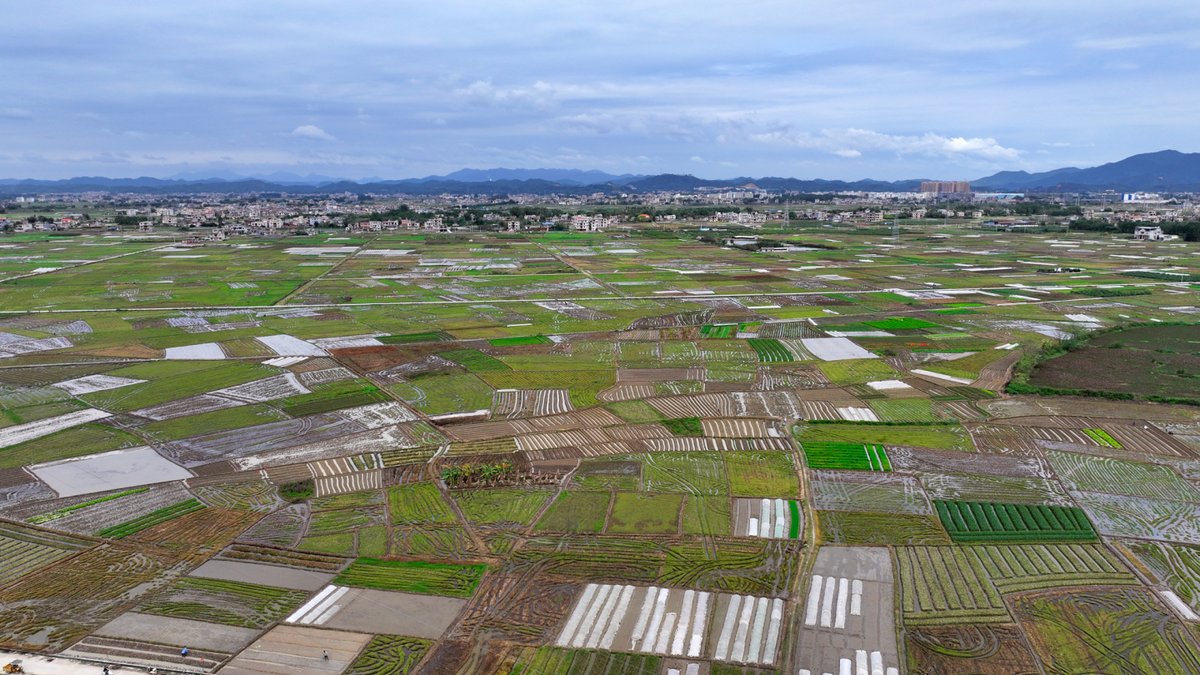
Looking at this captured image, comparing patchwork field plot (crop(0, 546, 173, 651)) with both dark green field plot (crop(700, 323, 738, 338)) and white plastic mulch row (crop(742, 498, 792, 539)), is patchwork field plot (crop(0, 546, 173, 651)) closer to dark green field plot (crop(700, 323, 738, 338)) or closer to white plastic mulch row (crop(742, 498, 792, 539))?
white plastic mulch row (crop(742, 498, 792, 539))

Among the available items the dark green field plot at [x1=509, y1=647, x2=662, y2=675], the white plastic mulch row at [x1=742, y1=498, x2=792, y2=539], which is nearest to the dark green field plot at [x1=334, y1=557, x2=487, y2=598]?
the dark green field plot at [x1=509, y1=647, x2=662, y2=675]

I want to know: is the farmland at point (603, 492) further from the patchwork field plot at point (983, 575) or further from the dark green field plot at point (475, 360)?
the dark green field plot at point (475, 360)

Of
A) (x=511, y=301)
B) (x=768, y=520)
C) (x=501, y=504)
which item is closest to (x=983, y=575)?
(x=768, y=520)

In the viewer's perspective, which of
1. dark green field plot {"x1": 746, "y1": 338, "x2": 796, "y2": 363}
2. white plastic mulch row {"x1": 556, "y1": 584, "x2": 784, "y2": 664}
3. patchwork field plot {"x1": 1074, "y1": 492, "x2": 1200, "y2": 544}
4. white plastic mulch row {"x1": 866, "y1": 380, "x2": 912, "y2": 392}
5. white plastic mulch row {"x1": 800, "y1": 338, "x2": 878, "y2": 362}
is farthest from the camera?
white plastic mulch row {"x1": 800, "y1": 338, "x2": 878, "y2": 362}

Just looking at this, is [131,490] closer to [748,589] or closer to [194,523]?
[194,523]

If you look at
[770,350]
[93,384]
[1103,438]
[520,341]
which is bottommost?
[1103,438]

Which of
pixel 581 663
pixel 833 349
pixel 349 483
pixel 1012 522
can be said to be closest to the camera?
pixel 581 663

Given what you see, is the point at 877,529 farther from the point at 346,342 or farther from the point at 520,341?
the point at 346,342
